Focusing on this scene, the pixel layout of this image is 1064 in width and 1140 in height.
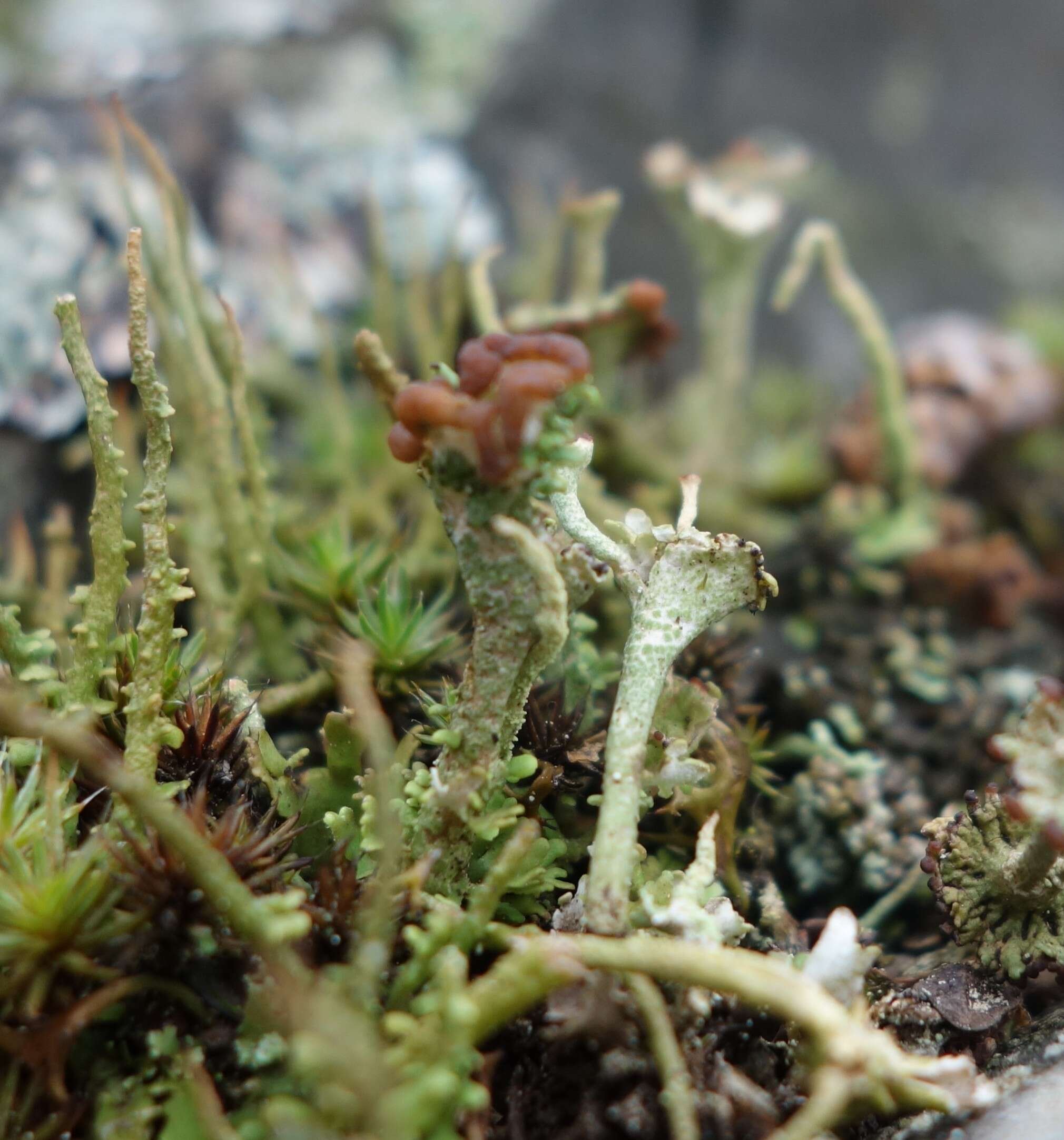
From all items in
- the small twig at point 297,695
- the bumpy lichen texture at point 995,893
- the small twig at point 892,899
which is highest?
the small twig at point 297,695

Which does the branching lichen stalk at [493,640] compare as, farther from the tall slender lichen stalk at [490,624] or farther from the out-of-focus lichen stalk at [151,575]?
the out-of-focus lichen stalk at [151,575]

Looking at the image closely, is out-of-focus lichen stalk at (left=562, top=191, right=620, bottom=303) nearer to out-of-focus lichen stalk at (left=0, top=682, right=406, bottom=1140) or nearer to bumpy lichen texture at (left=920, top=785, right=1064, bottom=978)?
bumpy lichen texture at (left=920, top=785, right=1064, bottom=978)

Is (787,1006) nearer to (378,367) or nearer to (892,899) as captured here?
(892,899)

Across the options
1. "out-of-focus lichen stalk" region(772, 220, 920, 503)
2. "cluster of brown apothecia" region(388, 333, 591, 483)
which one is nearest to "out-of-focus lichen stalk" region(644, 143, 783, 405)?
"out-of-focus lichen stalk" region(772, 220, 920, 503)

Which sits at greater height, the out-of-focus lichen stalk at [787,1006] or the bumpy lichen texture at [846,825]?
the out-of-focus lichen stalk at [787,1006]

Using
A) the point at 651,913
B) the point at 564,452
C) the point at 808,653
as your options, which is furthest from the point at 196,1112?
the point at 808,653

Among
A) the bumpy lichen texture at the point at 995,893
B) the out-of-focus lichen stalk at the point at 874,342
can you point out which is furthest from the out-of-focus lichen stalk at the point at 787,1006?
the out-of-focus lichen stalk at the point at 874,342
